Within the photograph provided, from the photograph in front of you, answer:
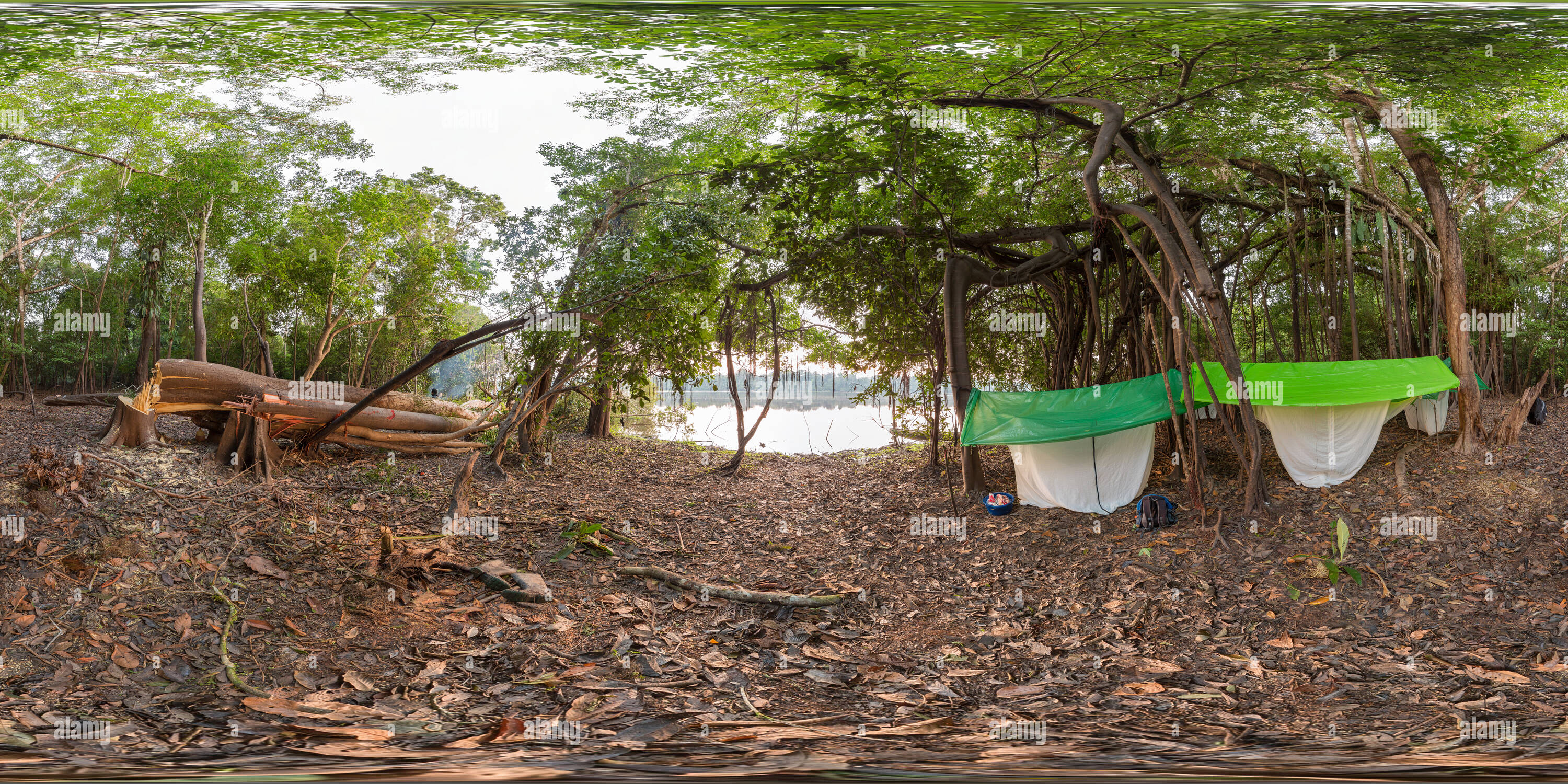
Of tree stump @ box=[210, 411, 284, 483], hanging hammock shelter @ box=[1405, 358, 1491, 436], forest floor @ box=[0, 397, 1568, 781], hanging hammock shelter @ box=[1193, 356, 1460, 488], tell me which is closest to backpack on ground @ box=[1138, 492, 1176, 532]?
forest floor @ box=[0, 397, 1568, 781]

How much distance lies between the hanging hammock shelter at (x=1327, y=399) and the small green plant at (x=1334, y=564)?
3.40ft

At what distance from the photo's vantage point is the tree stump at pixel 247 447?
4.27 m

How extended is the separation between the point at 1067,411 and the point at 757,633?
2772 mm

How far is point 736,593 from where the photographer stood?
3.48 m

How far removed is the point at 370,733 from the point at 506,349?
343cm

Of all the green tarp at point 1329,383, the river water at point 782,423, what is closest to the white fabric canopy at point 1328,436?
the green tarp at point 1329,383

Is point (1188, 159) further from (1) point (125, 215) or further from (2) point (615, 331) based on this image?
(1) point (125, 215)

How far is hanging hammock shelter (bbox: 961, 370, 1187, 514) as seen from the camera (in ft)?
15.3

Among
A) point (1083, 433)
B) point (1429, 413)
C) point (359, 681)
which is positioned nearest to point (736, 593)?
point (359, 681)

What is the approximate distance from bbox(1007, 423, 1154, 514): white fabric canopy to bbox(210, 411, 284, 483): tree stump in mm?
4873

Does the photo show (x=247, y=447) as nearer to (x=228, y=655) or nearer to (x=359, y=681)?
(x=228, y=655)

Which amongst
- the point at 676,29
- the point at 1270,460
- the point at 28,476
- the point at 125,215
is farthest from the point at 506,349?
the point at 1270,460

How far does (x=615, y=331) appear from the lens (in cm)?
483

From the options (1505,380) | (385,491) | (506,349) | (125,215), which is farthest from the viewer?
(1505,380)
